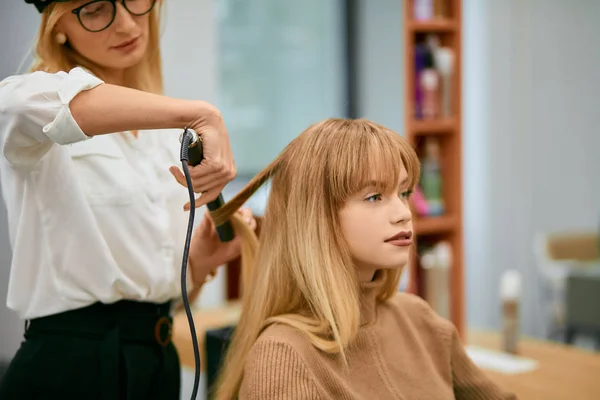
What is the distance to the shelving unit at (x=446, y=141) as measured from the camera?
8.38ft

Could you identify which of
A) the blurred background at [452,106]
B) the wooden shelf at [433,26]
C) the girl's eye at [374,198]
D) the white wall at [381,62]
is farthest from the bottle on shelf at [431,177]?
the girl's eye at [374,198]

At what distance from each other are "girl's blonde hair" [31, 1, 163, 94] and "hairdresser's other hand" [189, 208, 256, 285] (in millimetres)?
268

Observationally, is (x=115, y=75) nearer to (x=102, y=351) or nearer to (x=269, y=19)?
(x=102, y=351)

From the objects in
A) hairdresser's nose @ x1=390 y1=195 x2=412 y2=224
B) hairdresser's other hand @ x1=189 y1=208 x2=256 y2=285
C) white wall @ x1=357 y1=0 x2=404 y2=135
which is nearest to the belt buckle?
hairdresser's other hand @ x1=189 y1=208 x2=256 y2=285

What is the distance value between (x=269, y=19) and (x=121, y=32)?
2.54 metres

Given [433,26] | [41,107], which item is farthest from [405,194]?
[433,26]

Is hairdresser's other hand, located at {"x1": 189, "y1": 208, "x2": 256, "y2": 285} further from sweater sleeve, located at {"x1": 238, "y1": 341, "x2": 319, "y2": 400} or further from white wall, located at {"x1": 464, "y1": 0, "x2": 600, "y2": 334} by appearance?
white wall, located at {"x1": 464, "y1": 0, "x2": 600, "y2": 334}

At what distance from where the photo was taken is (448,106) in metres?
2.66

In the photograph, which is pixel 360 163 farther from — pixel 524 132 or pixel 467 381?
pixel 524 132

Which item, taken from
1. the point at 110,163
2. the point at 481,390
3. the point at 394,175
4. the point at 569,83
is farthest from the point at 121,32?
the point at 569,83

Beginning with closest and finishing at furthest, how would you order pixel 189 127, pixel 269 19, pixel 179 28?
pixel 189 127, pixel 179 28, pixel 269 19

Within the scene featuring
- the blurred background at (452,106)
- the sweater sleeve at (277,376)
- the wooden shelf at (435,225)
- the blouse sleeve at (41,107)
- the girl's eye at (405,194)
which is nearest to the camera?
the blouse sleeve at (41,107)

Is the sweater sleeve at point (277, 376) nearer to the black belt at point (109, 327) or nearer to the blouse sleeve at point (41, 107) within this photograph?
the black belt at point (109, 327)

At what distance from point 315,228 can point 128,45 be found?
0.42 meters
